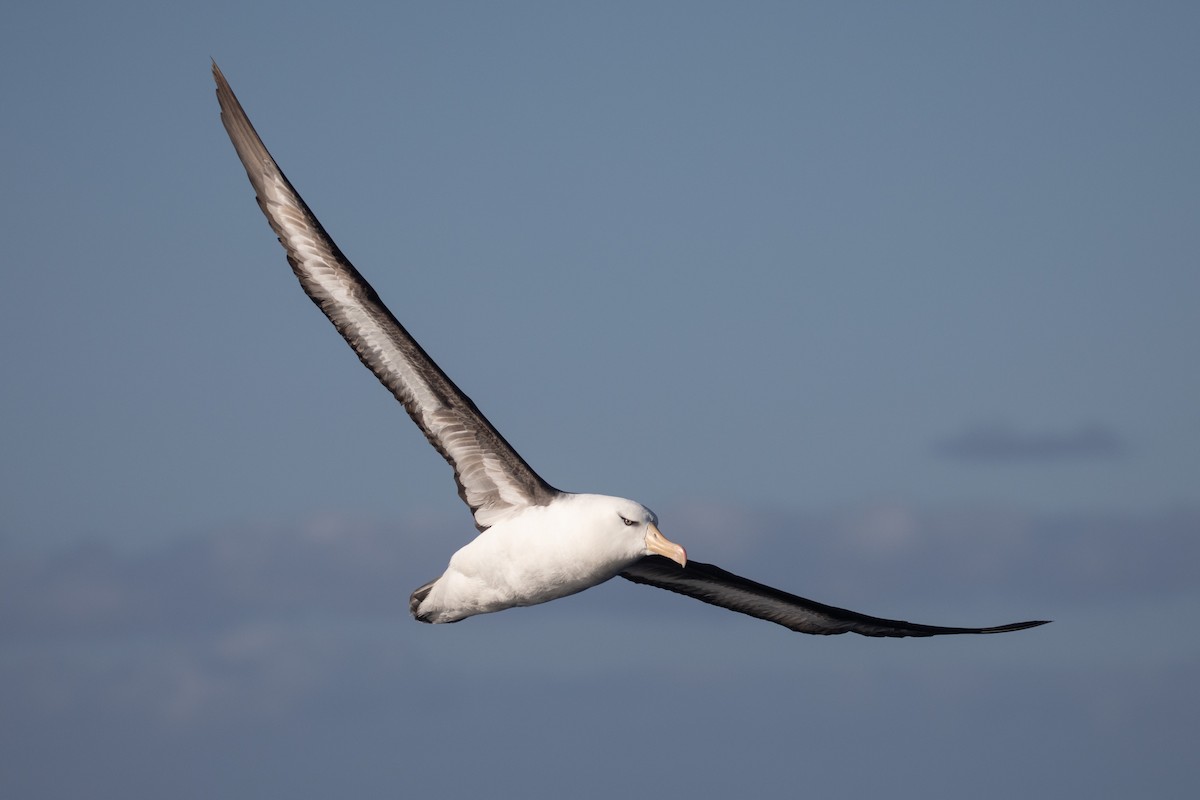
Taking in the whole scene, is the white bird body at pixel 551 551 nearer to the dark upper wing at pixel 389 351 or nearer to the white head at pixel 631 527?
the white head at pixel 631 527

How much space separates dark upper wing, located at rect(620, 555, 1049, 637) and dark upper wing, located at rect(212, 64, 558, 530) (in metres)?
2.52

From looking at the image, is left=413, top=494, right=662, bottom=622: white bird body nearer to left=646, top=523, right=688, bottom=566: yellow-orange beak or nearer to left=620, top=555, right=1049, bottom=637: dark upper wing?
left=646, top=523, right=688, bottom=566: yellow-orange beak

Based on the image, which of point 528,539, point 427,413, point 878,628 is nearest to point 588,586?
point 528,539

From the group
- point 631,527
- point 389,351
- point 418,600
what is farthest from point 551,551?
point 389,351

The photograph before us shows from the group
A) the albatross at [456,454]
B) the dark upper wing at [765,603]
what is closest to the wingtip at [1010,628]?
the dark upper wing at [765,603]

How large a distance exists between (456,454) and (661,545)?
6.97 ft

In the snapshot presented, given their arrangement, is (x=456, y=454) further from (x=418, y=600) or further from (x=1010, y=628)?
(x=1010, y=628)

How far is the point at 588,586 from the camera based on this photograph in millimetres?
13469

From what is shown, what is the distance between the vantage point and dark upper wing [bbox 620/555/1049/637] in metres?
15.8

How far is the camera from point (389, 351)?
45.2 feet

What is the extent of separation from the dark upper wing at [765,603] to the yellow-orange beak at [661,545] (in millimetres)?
2518

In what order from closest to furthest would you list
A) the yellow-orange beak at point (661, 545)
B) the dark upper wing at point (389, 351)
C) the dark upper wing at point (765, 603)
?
the yellow-orange beak at point (661, 545) → the dark upper wing at point (389, 351) → the dark upper wing at point (765, 603)

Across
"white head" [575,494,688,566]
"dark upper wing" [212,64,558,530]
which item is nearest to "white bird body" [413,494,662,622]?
"white head" [575,494,688,566]

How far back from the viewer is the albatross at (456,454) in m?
13.2
